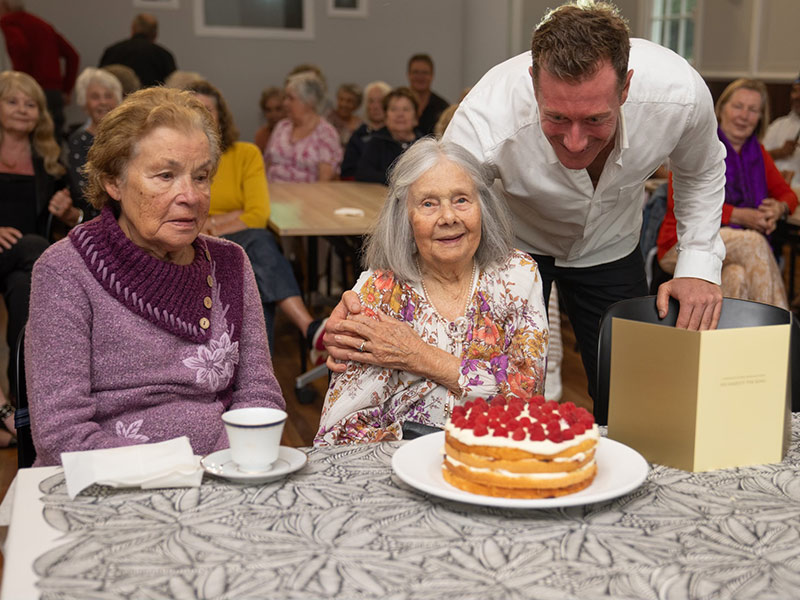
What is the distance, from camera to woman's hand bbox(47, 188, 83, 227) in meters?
3.89

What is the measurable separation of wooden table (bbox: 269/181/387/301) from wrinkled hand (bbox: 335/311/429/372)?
4.99 ft

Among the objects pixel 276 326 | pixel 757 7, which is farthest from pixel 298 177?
pixel 757 7

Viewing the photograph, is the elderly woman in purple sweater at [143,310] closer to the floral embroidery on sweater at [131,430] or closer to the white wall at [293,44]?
the floral embroidery on sweater at [131,430]

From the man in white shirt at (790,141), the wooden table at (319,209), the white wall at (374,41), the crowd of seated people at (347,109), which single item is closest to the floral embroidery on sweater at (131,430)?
the wooden table at (319,209)

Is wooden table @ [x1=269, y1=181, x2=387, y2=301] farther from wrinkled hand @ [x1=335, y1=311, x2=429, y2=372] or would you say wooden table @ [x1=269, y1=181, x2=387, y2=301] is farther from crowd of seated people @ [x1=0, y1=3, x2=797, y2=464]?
wrinkled hand @ [x1=335, y1=311, x2=429, y2=372]

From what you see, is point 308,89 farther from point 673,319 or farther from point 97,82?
point 673,319

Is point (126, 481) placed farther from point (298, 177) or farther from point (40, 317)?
point (298, 177)

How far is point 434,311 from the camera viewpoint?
1.87 meters

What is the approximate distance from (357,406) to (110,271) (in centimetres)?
56

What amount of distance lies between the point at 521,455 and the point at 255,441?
364 millimetres

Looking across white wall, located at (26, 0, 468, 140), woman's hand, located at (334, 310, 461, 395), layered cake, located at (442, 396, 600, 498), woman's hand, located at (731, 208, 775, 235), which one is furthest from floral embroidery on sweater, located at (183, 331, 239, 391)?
white wall, located at (26, 0, 468, 140)

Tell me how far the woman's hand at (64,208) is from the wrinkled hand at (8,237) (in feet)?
0.67

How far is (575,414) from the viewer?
3.94 feet

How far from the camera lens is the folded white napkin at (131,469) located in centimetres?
119
